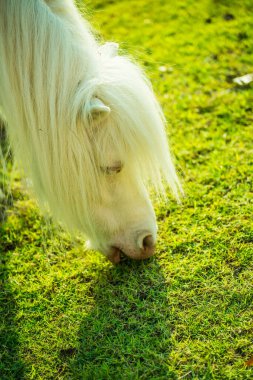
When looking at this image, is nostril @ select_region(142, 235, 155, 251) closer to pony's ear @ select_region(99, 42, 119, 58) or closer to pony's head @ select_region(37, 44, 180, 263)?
pony's head @ select_region(37, 44, 180, 263)

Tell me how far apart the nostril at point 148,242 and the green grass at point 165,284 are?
0.22 meters

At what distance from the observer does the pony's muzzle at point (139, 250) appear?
8.45ft

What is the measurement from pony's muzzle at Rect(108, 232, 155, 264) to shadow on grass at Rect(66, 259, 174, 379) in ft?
0.45

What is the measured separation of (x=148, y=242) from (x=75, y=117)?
823 mm

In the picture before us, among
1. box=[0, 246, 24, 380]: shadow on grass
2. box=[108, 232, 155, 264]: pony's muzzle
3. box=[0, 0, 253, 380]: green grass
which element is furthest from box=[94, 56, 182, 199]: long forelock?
box=[0, 246, 24, 380]: shadow on grass

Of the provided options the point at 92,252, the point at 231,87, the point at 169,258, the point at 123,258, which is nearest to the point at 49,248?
the point at 92,252

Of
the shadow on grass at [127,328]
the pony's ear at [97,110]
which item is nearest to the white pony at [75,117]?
the pony's ear at [97,110]

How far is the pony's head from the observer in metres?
2.28

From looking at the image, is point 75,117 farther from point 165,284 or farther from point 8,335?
point 8,335

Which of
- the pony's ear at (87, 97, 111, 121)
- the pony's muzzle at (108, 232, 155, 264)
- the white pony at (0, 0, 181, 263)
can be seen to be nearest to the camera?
the pony's ear at (87, 97, 111, 121)

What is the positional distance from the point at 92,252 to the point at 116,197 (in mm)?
708

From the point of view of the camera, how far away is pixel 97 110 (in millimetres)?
2191

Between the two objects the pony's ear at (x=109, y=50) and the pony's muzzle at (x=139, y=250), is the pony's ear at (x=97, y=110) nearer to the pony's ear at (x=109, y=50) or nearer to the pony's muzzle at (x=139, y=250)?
the pony's ear at (x=109, y=50)

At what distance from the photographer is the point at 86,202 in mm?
2412
